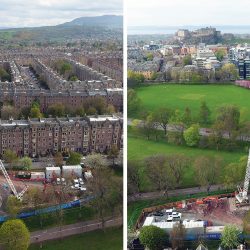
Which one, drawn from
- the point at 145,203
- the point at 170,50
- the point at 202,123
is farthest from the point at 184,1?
the point at 145,203

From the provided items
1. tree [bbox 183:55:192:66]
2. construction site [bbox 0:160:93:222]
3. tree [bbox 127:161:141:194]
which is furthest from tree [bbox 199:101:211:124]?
construction site [bbox 0:160:93:222]

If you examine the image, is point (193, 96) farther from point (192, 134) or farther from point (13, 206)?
point (13, 206)

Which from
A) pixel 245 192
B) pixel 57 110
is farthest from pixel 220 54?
pixel 57 110

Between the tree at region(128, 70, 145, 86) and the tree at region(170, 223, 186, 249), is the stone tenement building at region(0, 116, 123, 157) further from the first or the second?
the tree at region(170, 223, 186, 249)

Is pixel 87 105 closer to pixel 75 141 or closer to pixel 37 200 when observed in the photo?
pixel 75 141

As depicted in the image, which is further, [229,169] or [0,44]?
[0,44]

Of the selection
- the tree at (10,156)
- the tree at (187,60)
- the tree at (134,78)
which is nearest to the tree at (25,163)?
the tree at (10,156)

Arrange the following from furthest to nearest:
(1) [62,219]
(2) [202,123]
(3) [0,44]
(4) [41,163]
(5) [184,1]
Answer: (3) [0,44]
(4) [41,163]
(2) [202,123]
(1) [62,219]
(5) [184,1]
